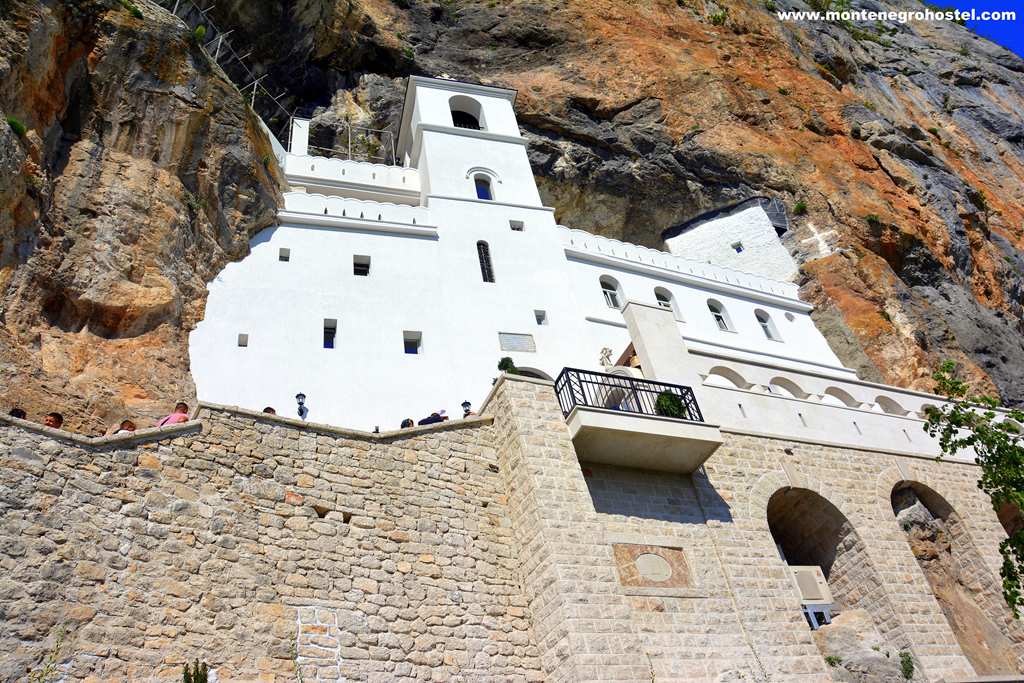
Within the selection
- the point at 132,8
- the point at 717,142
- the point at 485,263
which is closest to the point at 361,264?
the point at 485,263

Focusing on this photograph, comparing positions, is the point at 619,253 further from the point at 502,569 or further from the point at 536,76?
the point at 502,569

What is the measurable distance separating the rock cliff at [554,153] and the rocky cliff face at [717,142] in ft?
0.29

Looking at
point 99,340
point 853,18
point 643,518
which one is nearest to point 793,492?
point 643,518

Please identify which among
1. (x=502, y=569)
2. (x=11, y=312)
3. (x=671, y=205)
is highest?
(x=671, y=205)

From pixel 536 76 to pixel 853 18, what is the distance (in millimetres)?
29870

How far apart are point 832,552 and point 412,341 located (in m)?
9.08

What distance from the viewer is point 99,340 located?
12.5 meters

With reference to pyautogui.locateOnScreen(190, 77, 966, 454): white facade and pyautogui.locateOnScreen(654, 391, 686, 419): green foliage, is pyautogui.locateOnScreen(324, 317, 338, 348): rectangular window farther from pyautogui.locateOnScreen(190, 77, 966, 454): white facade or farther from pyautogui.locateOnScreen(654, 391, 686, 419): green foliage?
pyautogui.locateOnScreen(654, 391, 686, 419): green foliage

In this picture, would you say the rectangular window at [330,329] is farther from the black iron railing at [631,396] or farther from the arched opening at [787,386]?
the arched opening at [787,386]

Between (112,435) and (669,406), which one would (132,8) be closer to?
(112,435)

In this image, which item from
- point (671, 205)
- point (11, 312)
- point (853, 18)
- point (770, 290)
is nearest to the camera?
point (11, 312)

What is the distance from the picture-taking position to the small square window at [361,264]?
695 inches

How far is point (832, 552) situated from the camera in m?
13.8

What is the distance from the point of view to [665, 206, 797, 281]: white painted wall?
1067 inches
